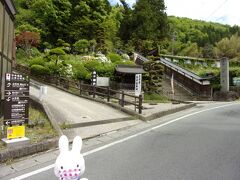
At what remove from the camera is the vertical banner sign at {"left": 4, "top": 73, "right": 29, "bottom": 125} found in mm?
7798

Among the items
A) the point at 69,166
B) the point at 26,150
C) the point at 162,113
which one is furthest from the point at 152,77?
the point at 69,166

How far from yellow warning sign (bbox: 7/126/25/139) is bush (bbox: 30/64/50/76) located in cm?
2141

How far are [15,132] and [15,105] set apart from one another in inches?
28.8

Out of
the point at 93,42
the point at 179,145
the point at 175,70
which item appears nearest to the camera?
the point at 179,145

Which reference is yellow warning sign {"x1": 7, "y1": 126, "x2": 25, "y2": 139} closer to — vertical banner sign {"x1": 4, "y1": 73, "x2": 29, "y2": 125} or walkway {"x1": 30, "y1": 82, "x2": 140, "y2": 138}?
vertical banner sign {"x1": 4, "y1": 73, "x2": 29, "y2": 125}

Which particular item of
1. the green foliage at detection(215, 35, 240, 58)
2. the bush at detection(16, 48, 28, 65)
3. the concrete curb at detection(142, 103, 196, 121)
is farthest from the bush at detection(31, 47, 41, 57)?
the green foliage at detection(215, 35, 240, 58)

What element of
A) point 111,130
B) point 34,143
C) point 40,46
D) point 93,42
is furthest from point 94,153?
point 40,46

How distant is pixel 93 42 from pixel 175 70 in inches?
451

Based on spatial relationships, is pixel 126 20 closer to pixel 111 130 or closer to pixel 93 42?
pixel 93 42

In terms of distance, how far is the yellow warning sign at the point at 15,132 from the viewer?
7.58 metres

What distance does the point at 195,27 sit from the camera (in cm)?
9331

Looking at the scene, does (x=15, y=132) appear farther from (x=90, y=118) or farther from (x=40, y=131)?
(x=90, y=118)

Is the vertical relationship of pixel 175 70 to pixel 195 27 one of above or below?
below

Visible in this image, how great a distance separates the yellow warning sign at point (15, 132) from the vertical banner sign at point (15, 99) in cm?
14
